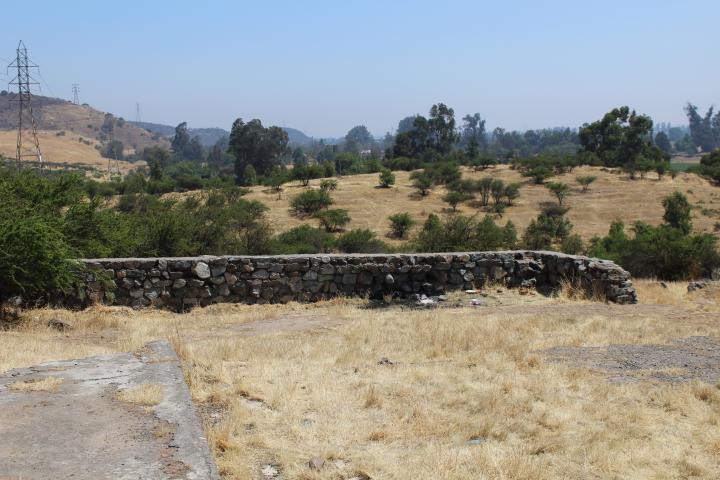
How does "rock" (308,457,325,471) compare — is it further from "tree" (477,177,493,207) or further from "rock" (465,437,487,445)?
"tree" (477,177,493,207)

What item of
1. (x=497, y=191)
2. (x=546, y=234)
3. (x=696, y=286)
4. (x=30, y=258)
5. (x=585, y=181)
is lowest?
(x=546, y=234)

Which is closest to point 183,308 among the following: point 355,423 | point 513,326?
point 513,326

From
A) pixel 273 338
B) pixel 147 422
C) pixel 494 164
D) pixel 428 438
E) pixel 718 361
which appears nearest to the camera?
pixel 147 422

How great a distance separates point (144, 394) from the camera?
5.23 metres

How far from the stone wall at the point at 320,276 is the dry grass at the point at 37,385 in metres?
5.32

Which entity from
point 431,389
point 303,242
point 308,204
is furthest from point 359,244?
point 431,389

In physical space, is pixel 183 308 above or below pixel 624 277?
below

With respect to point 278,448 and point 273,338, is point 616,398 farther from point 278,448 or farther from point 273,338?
point 273,338

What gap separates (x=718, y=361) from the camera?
737 centimetres

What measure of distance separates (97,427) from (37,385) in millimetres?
1207

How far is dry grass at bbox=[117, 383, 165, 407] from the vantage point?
512 centimetres

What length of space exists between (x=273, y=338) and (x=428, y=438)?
13.7ft

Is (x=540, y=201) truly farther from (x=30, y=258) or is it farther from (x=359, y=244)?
(x=30, y=258)

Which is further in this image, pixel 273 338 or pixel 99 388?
pixel 273 338
